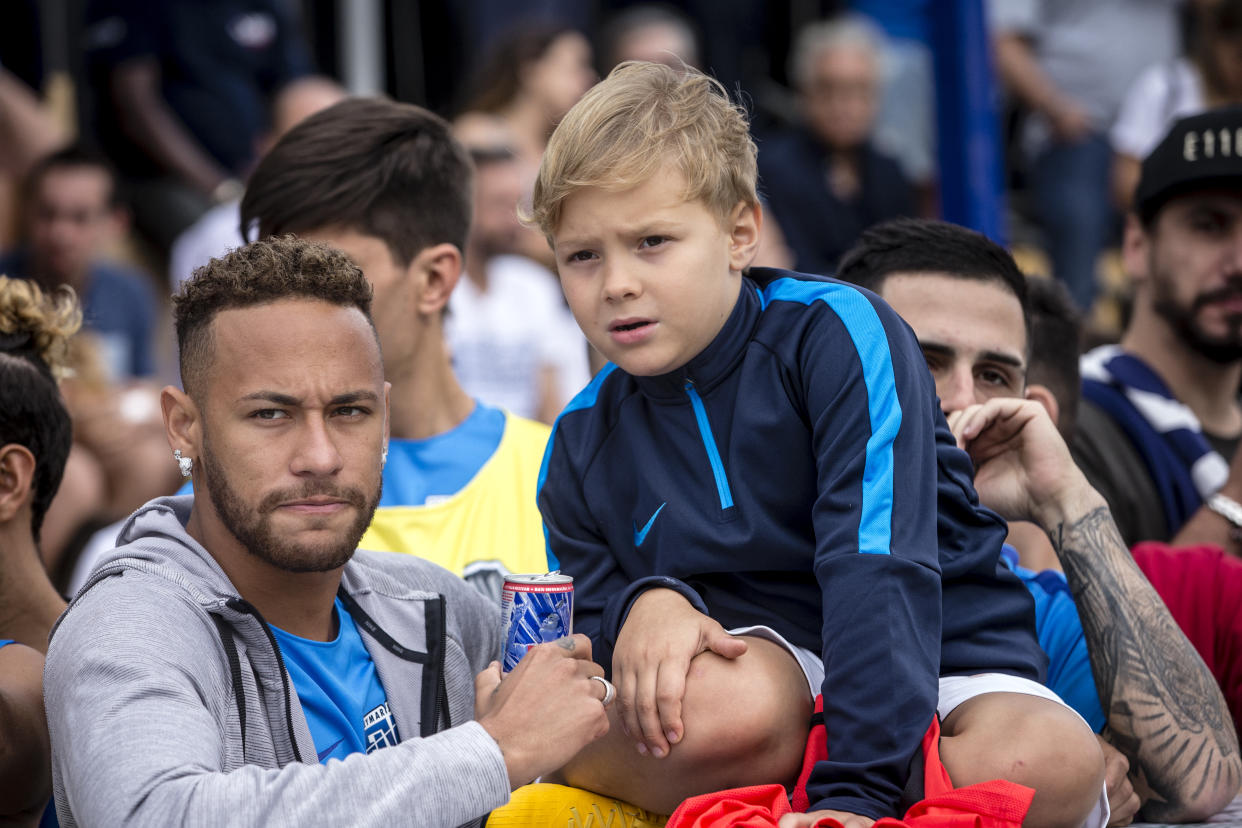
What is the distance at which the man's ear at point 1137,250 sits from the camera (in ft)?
14.1

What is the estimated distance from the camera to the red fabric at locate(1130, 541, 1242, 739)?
3.21 metres

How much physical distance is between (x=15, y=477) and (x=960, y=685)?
1.92 m

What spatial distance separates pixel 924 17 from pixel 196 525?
7173 millimetres

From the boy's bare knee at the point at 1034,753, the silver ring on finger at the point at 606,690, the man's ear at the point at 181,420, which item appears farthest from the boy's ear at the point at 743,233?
the man's ear at the point at 181,420

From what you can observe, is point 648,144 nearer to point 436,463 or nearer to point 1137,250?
point 436,463

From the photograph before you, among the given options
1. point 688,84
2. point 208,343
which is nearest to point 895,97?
point 688,84

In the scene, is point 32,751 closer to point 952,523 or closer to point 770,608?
point 770,608

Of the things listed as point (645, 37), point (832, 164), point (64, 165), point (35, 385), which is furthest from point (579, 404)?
point (645, 37)

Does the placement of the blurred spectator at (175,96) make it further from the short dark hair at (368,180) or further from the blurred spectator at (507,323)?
the short dark hair at (368,180)

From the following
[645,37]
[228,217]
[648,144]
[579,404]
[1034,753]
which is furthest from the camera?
[645,37]

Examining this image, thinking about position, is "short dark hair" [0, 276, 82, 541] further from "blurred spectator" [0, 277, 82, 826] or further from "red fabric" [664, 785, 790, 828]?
"red fabric" [664, 785, 790, 828]

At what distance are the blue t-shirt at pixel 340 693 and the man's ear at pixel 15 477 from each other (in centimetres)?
75

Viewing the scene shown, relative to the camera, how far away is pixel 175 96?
7.43 meters

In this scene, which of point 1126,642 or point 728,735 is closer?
point 728,735
